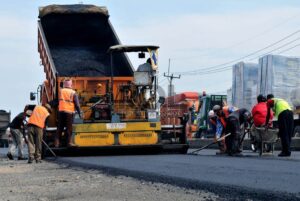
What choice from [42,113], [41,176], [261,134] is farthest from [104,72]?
[41,176]

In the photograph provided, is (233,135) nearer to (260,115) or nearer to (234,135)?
(234,135)

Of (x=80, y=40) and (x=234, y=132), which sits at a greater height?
(x=80, y=40)

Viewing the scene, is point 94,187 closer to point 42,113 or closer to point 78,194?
point 78,194

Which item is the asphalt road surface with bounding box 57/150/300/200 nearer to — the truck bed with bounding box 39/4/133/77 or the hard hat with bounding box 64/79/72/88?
the hard hat with bounding box 64/79/72/88

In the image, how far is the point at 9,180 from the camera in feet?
34.1

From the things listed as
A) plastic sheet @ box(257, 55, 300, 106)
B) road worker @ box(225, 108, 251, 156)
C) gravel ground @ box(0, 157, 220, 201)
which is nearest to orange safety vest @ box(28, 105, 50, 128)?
road worker @ box(225, 108, 251, 156)

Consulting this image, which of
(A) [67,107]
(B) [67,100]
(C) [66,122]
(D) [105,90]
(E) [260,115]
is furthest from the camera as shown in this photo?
(D) [105,90]

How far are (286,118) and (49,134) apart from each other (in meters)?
5.58

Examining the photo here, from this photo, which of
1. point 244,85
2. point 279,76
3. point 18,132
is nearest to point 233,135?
point 18,132

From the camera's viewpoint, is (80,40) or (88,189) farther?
(80,40)

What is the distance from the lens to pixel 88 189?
827cm

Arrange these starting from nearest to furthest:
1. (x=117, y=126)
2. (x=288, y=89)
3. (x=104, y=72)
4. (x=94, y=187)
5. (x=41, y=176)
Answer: (x=94, y=187) < (x=41, y=176) < (x=117, y=126) < (x=104, y=72) < (x=288, y=89)

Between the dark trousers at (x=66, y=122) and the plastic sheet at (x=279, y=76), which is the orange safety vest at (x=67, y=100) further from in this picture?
the plastic sheet at (x=279, y=76)

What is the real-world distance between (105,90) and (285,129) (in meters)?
4.76
